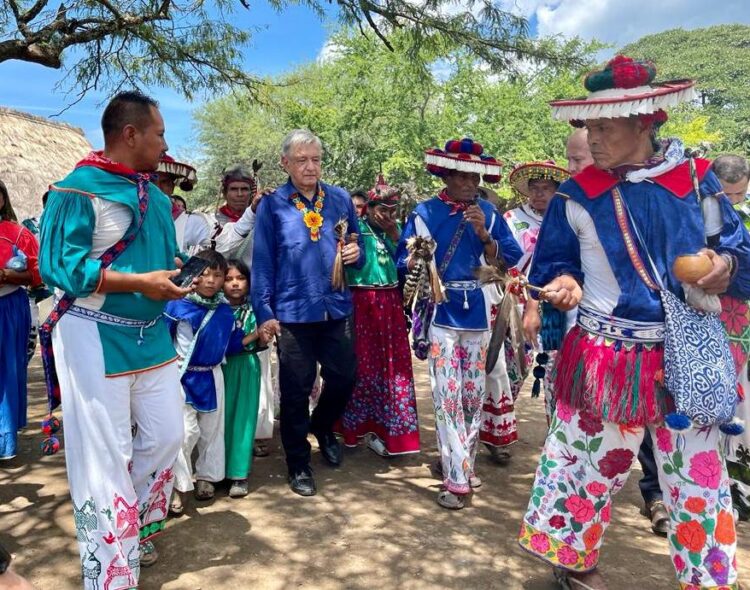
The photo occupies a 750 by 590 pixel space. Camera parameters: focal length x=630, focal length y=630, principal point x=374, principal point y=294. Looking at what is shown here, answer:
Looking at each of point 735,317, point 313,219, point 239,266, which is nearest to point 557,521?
point 735,317

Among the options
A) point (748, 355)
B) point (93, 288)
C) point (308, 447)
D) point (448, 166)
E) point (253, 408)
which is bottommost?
point (308, 447)

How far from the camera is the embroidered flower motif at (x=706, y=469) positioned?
232 centimetres

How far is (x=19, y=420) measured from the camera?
4328 mm

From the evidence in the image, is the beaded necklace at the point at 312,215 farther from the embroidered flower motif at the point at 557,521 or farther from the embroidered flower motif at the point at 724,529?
the embroidered flower motif at the point at 724,529

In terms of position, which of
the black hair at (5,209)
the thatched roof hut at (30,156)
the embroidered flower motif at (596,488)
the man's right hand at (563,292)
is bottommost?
the embroidered flower motif at (596,488)

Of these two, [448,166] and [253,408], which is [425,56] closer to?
[448,166]

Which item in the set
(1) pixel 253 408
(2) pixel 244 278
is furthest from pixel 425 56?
(1) pixel 253 408

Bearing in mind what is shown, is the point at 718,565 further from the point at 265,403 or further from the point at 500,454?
the point at 265,403

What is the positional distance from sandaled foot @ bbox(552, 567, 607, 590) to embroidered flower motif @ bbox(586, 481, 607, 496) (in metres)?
0.37

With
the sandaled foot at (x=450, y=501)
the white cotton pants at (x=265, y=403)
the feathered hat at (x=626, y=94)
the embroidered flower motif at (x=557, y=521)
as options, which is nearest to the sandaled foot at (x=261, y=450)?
the white cotton pants at (x=265, y=403)

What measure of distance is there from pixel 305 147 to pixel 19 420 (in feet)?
8.95

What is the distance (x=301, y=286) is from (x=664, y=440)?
2.15 m

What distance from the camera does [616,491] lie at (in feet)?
8.48

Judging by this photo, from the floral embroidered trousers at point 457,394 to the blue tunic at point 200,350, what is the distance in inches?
51.3
